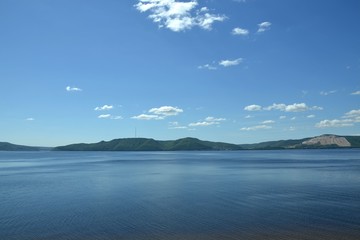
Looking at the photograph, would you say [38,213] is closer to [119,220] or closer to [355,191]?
[119,220]

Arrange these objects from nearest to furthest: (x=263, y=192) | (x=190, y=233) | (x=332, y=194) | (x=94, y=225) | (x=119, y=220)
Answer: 1. (x=190, y=233)
2. (x=94, y=225)
3. (x=119, y=220)
4. (x=332, y=194)
5. (x=263, y=192)

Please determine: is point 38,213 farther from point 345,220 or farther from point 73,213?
point 345,220

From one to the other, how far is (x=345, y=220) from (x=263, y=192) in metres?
18.1

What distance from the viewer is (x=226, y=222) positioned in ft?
87.8

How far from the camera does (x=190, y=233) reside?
927 inches

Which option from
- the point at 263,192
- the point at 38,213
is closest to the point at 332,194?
the point at 263,192

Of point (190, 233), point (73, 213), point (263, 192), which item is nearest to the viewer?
point (190, 233)

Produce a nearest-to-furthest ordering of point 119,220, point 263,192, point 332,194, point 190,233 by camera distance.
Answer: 1. point 190,233
2. point 119,220
3. point 332,194
4. point 263,192

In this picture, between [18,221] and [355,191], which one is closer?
[18,221]

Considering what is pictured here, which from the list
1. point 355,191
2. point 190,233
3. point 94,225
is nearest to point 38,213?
point 94,225

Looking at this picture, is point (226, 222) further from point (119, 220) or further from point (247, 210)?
point (119, 220)

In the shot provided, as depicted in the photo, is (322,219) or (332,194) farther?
(332,194)

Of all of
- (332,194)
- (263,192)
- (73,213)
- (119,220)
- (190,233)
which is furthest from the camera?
(263,192)

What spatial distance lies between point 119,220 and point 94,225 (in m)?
2.42
